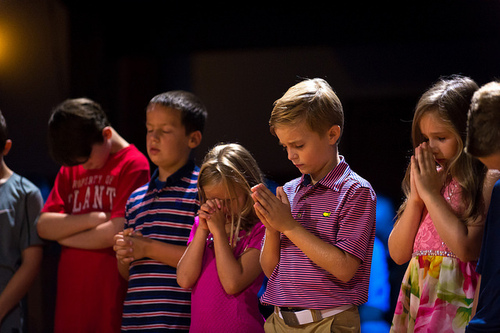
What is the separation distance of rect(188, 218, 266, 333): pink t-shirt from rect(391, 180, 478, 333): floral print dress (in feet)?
1.81

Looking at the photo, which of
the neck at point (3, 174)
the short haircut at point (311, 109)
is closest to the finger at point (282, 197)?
the short haircut at point (311, 109)

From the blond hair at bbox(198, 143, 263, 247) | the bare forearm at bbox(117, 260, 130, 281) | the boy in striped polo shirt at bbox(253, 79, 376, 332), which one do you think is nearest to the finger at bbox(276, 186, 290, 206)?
the boy in striped polo shirt at bbox(253, 79, 376, 332)

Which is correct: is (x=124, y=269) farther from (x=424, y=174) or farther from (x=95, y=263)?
(x=424, y=174)

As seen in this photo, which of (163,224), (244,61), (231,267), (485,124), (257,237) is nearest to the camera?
(485,124)

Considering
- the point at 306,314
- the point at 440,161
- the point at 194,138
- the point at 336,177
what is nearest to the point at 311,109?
the point at 336,177

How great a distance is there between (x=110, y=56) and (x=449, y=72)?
2026 millimetres

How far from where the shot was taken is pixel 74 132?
299 cm

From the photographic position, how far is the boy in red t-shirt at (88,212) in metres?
2.89

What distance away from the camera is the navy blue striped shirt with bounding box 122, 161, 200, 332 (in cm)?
254

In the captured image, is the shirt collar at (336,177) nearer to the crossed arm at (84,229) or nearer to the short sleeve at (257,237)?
the short sleeve at (257,237)

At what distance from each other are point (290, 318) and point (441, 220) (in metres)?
0.60

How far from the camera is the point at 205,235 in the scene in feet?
7.64

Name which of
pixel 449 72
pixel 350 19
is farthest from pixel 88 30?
pixel 449 72

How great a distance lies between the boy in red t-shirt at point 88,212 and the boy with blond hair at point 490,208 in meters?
1.76
